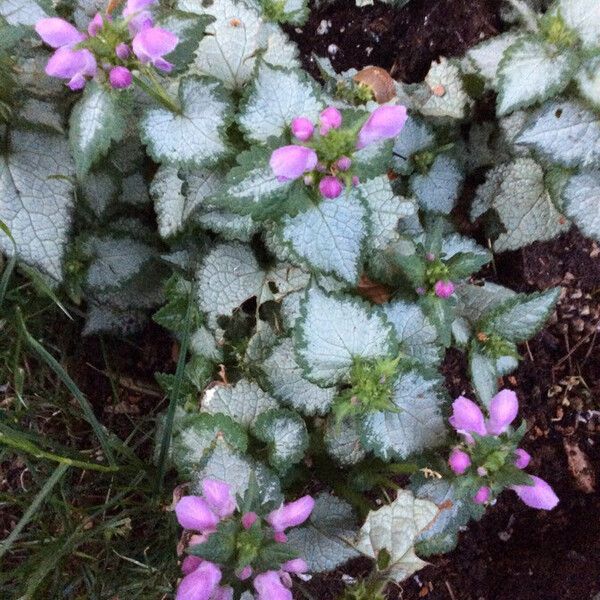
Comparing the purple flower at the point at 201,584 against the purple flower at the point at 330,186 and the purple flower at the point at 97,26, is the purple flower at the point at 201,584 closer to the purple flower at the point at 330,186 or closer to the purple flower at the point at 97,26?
the purple flower at the point at 330,186

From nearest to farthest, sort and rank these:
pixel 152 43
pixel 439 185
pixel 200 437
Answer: pixel 152 43, pixel 200 437, pixel 439 185

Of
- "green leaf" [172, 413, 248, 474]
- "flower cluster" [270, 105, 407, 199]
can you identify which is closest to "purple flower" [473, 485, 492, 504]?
"green leaf" [172, 413, 248, 474]

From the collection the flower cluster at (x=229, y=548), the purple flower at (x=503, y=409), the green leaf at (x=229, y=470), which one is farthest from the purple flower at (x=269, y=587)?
the purple flower at (x=503, y=409)

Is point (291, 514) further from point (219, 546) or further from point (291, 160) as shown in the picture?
point (291, 160)

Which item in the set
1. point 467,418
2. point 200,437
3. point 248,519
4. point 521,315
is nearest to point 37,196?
point 200,437

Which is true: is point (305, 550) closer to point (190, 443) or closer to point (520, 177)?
point (190, 443)

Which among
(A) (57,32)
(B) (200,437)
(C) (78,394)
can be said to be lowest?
(C) (78,394)
